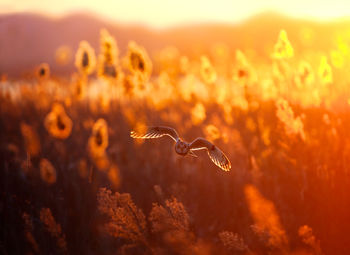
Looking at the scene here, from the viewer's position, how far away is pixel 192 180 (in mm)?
4445

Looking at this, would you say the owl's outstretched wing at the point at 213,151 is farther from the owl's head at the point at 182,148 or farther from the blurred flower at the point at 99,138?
the blurred flower at the point at 99,138

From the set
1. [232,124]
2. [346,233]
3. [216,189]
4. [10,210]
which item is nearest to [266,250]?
[346,233]

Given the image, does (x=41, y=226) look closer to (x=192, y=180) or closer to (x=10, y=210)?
(x=10, y=210)

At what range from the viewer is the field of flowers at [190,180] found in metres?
3.14

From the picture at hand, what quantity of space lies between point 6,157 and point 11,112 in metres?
2.41

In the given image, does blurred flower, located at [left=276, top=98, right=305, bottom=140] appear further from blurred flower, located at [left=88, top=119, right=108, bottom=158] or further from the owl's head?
blurred flower, located at [left=88, top=119, right=108, bottom=158]

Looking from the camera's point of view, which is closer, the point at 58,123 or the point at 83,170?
the point at 83,170

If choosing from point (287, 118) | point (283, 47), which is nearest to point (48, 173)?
point (287, 118)

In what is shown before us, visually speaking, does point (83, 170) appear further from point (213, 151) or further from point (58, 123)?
point (213, 151)

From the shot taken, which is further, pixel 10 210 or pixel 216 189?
pixel 216 189

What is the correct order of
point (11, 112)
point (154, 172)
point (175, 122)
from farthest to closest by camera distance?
1. point (11, 112)
2. point (175, 122)
3. point (154, 172)

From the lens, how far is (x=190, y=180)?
4.45 metres

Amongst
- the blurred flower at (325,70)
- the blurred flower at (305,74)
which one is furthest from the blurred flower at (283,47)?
the blurred flower at (305,74)

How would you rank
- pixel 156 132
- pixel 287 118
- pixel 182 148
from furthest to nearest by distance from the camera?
pixel 287 118, pixel 156 132, pixel 182 148
